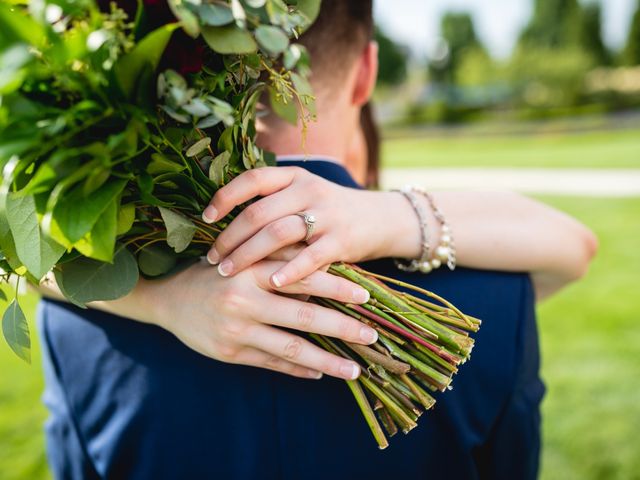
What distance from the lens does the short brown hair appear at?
5.46 feet

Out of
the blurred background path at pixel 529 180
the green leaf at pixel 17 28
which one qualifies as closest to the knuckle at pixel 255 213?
the green leaf at pixel 17 28

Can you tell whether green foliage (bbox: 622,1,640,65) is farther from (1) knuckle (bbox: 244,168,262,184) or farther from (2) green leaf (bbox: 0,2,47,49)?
(2) green leaf (bbox: 0,2,47,49)

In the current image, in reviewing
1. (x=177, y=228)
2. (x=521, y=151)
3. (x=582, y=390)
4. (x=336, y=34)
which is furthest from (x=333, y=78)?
(x=521, y=151)

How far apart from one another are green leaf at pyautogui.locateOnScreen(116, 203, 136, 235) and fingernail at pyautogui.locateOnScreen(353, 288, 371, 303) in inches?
18.9

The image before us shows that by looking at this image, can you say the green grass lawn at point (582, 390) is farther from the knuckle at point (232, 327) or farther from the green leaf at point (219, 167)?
the green leaf at point (219, 167)

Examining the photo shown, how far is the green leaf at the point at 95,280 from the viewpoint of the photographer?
1.25 m

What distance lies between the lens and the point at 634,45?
1619 inches

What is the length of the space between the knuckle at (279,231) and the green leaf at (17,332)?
0.57 metres

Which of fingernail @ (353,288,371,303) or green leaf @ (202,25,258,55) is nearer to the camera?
green leaf @ (202,25,258,55)

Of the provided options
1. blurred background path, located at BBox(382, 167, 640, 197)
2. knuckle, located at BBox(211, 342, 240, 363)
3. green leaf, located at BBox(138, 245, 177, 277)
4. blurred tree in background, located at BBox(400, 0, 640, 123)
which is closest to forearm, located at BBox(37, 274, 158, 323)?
green leaf, located at BBox(138, 245, 177, 277)

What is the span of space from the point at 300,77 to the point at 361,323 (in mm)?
529

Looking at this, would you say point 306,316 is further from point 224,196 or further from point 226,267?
point 224,196

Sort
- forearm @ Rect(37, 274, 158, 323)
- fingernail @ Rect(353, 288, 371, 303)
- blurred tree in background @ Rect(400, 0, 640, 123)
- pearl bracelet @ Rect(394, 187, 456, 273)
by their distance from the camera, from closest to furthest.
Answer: fingernail @ Rect(353, 288, 371, 303) → forearm @ Rect(37, 274, 158, 323) → pearl bracelet @ Rect(394, 187, 456, 273) → blurred tree in background @ Rect(400, 0, 640, 123)

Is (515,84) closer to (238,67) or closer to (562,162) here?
(562,162)
